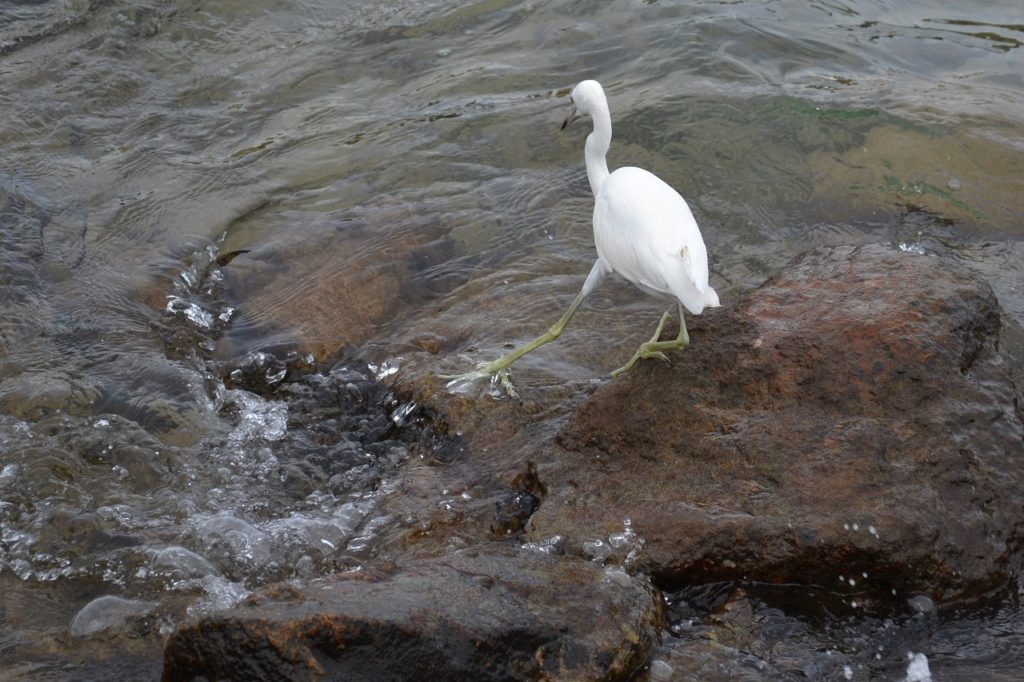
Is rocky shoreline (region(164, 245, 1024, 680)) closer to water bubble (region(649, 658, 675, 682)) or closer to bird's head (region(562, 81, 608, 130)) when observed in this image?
water bubble (region(649, 658, 675, 682))

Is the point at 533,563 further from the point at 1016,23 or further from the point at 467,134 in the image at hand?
the point at 1016,23

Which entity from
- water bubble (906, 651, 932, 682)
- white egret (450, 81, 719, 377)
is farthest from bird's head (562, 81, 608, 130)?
water bubble (906, 651, 932, 682)

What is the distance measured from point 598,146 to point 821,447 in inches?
74.4

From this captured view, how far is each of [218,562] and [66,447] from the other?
101 centimetres

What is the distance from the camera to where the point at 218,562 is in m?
3.31

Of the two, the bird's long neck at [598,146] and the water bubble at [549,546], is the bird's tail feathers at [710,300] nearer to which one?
the water bubble at [549,546]

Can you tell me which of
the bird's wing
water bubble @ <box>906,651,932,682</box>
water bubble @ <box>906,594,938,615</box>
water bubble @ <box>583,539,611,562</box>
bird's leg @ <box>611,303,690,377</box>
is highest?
the bird's wing

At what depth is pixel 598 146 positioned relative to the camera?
4527mm

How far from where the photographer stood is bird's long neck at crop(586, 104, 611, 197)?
14.7ft

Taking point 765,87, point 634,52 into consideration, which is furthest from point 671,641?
point 634,52

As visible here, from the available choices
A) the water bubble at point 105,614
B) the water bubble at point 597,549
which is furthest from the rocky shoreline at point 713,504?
the water bubble at point 105,614

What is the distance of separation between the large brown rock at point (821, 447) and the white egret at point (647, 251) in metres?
0.22

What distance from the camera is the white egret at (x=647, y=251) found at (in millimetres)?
3520

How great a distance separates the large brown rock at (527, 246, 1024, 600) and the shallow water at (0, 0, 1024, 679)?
0.24 meters
